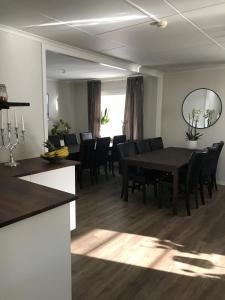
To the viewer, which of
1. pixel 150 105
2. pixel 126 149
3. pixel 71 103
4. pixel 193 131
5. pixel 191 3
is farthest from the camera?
pixel 71 103

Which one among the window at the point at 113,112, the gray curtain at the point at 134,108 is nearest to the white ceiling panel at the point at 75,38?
the gray curtain at the point at 134,108

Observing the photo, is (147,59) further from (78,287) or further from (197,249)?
(78,287)

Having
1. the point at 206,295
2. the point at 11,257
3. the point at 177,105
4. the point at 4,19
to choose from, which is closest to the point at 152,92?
the point at 177,105

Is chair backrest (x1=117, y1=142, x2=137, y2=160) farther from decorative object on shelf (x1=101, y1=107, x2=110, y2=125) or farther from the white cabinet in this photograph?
decorative object on shelf (x1=101, y1=107, x2=110, y2=125)

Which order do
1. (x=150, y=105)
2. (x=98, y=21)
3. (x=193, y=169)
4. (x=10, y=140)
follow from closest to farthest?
(x=98, y=21)
(x=10, y=140)
(x=193, y=169)
(x=150, y=105)

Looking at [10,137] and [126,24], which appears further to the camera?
[10,137]

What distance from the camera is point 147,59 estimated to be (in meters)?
4.32

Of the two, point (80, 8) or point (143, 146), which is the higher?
point (80, 8)

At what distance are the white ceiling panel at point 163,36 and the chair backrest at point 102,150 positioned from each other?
206 centimetres

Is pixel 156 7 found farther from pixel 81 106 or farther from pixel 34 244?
pixel 81 106

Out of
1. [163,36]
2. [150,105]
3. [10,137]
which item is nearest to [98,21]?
[163,36]

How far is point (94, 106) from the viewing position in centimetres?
697

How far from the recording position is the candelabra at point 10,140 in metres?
2.71

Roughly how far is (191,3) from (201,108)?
3289 mm
